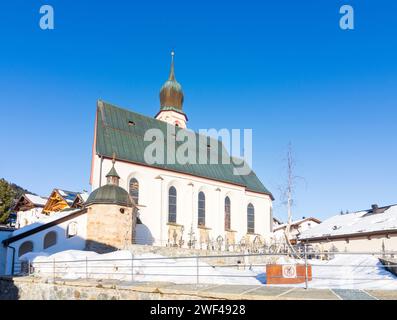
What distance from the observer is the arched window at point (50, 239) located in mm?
25078

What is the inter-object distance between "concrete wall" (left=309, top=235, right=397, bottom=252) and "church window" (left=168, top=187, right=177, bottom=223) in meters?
14.4

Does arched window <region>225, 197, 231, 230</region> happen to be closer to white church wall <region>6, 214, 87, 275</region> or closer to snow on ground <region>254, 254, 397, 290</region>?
white church wall <region>6, 214, 87, 275</region>

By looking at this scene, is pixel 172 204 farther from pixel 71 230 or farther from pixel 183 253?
pixel 71 230

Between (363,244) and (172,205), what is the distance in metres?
17.2

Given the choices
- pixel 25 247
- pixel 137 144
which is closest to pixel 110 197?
pixel 25 247

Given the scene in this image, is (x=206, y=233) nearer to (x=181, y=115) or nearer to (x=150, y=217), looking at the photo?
(x=150, y=217)

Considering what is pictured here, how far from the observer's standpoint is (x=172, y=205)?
33156 millimetres

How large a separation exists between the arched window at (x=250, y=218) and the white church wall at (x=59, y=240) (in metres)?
20.2

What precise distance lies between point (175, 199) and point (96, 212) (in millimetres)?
11571

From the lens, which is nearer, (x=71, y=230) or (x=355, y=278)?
(x=355, y=278)

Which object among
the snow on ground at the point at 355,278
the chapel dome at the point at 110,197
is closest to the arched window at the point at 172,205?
the chapel dome at the point at 110,197

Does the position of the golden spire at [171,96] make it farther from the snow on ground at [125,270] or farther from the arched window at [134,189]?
the snow on ground at [125,270]

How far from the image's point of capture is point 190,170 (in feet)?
116
